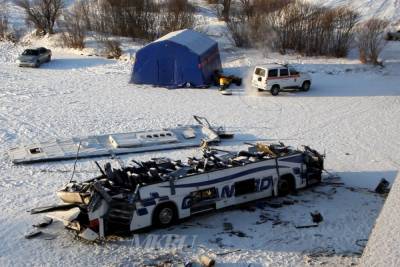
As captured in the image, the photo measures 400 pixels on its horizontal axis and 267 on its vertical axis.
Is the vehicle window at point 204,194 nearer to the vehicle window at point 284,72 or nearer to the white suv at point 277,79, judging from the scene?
the white suv at point 277,79

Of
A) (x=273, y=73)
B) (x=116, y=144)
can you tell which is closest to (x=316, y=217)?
(x=116, y=144)

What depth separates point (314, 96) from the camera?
92.9ft

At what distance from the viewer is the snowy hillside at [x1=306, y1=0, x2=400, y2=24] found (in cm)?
4306

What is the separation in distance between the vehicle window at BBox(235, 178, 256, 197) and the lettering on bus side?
0.11 meters

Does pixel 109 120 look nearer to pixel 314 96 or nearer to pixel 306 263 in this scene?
pixel 314 96

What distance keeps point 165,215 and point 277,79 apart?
51.2 feet

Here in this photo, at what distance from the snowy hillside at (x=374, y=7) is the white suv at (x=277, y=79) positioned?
16.2 m

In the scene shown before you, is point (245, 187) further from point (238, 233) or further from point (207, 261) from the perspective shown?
point (207, 261)

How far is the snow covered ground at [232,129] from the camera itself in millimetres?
13273

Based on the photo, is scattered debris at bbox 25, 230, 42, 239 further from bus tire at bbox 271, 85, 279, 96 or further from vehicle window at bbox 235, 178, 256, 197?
bus tire at bbox 271, 85, 279, 96

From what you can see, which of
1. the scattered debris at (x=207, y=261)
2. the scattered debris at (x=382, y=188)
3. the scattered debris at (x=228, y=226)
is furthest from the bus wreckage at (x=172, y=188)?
the scattered debris at (x=207, y=261)

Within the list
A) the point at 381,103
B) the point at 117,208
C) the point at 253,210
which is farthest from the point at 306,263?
the point at 381,103

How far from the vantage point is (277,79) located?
93.1 ft

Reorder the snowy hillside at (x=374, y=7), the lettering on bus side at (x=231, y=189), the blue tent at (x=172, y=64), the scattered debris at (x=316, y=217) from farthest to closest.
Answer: the snowy hillside at (x=374, y=7), the blue tent at (x=172, y=64), the scattered debris at (x=316, y=217), the lettering on bus side at (x=231, y=189)
